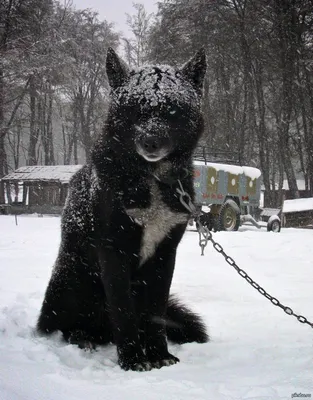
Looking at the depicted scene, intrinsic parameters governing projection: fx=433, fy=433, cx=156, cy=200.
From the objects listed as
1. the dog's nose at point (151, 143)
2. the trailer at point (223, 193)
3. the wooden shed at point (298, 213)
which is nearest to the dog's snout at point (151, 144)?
the dog's nose at point (151, 143)

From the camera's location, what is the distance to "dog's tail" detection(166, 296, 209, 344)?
130 inches

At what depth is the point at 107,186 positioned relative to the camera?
2816mm

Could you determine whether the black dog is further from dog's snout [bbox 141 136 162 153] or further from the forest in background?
the forest in background

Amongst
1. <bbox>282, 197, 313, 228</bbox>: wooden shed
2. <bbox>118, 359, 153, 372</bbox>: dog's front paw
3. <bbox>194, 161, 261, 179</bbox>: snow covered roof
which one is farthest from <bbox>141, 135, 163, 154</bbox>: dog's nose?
<bbox>282, 197, 313, 228</bbox>: wooden shed

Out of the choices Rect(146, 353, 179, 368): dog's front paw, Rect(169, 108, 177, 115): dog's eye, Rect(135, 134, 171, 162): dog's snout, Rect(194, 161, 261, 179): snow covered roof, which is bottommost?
Rect(146, 353, 179, 368): dog's front paw

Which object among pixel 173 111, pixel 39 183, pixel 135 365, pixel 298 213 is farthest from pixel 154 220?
pixel 39 183

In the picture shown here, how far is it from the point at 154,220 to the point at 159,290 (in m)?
0.52

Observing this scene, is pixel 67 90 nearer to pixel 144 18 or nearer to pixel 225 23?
pixel 144 18

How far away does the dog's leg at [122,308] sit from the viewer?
106 inches

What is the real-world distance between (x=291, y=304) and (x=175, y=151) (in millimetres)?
2474

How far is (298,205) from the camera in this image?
15492 millimetres

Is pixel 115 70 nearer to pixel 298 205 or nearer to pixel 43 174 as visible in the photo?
pixel 298 205

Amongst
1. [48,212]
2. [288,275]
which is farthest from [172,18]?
[288,275]

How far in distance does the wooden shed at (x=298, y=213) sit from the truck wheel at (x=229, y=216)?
98.2 inches
